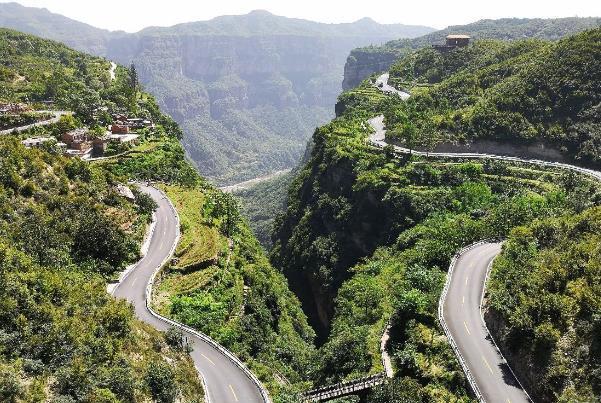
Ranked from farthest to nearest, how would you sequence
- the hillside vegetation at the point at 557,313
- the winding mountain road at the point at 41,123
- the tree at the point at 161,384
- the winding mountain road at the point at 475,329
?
the winding mountain road at the point at 41,123 < the winding mountain road at the point at 475,329 < the hillside vegetation at the point at 557,313 < the tree at the point at 161,384

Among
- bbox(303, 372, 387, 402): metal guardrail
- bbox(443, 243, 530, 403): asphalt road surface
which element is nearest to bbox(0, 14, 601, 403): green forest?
bbox(443, 243, 530, 403): asphalt road surface

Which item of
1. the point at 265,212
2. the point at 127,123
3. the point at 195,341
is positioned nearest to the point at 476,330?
the point at 195,341

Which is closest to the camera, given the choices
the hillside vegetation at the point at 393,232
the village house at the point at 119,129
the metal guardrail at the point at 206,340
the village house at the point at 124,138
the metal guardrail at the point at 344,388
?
the metal guardrail at the point at 206,340

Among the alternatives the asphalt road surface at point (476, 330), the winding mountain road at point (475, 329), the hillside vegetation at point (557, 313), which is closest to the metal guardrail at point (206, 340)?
the winding mountain road at point (475, 329)

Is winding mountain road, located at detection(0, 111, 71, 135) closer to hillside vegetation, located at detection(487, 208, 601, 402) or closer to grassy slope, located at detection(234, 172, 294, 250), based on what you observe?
grassy slope, located at detection(234, 172, 294, 250)

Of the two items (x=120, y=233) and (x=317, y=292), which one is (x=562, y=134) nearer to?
(x=317, y=292)

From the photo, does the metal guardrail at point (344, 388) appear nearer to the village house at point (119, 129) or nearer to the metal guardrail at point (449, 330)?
the metal guardrail at point (449, 330)
